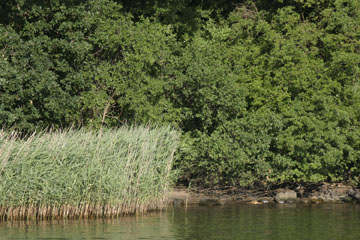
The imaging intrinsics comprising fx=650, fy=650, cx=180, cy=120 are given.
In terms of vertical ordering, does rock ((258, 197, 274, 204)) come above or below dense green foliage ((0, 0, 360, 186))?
below

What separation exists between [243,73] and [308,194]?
6.46 metres

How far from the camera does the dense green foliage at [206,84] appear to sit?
2716cm

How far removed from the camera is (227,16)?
35.1 meters

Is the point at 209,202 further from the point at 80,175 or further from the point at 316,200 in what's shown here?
the point at 80,175

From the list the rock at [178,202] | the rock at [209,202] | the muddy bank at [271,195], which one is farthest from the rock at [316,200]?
the rock at [178,202]

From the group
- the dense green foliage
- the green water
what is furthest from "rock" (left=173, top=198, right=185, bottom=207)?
the green water

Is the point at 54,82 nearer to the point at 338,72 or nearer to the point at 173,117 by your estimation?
the point at 173,117

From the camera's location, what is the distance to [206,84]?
2869 centimetres

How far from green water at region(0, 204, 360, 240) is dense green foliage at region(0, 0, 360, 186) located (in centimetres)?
417

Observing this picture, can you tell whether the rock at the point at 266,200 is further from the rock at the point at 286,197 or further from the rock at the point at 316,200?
the rock at the point at 316,200

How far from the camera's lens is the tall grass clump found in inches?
797

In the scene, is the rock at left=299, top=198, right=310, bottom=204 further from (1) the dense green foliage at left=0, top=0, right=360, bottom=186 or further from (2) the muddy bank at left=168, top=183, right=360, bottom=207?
(1) the dense green foliage at left=0, top=0, right=360, bottom=186

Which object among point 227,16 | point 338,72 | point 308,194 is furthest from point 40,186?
point 227,16

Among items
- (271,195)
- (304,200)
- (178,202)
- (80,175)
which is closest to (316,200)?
(304,200)
